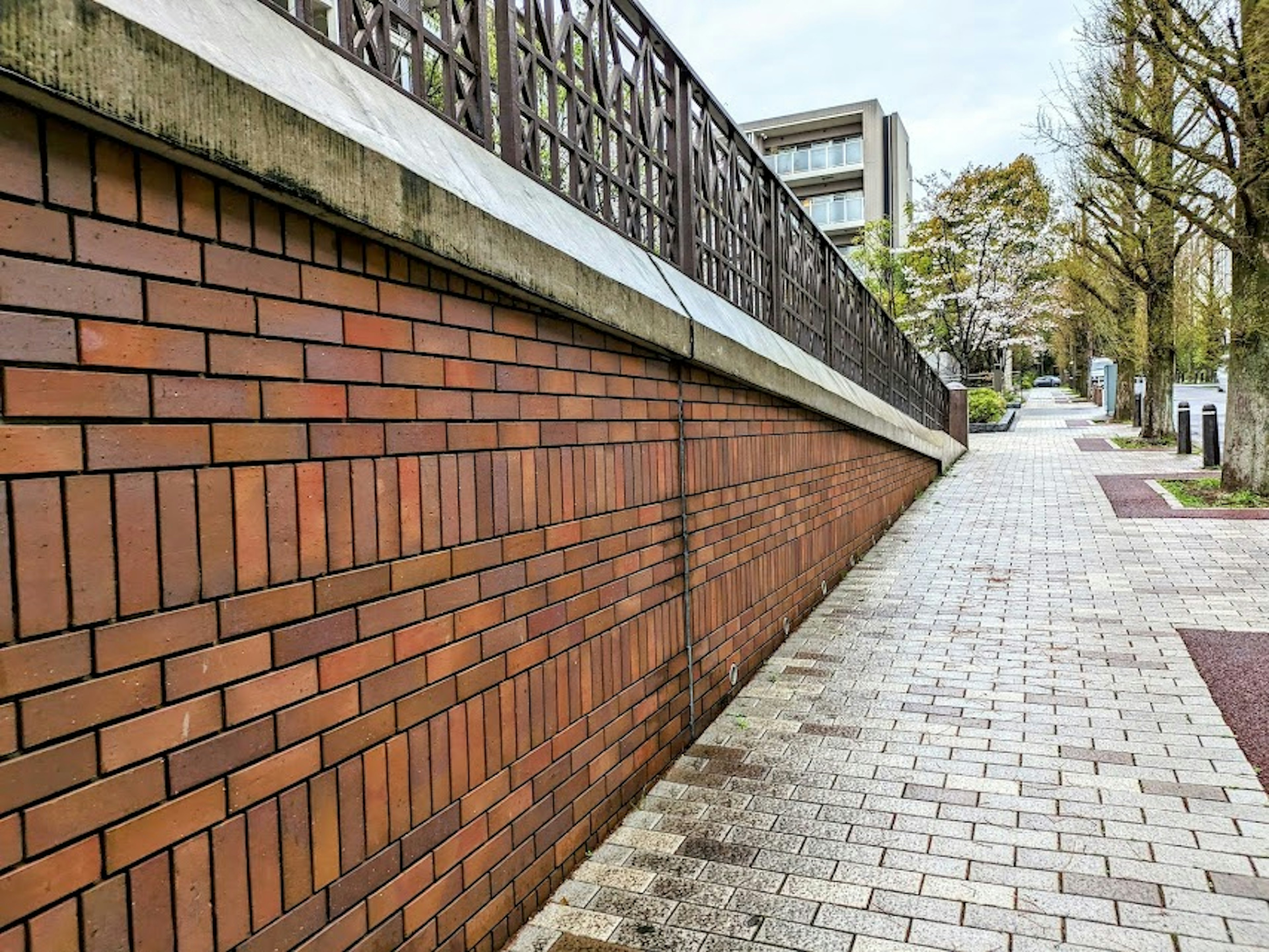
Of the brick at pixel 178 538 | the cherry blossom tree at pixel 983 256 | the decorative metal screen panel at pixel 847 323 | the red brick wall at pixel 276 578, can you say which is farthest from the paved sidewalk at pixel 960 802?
the cherry blossom tree at pixel 983 256

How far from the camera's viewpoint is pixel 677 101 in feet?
13.8

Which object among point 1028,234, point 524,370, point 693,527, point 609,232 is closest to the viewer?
point 524,370

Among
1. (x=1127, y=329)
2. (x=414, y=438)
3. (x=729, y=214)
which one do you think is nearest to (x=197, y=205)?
(x=414, y=438)

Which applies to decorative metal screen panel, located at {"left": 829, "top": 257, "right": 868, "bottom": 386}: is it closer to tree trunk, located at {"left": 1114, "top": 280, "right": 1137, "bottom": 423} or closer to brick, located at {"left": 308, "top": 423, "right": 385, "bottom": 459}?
brick, located at {"left": 308, "top": 423, "right": 385, "bottom": 459}

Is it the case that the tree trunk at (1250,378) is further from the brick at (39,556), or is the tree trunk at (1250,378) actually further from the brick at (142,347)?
the brick at (39,556)

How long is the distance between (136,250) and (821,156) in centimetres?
4677

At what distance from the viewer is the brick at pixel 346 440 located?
1845 mm

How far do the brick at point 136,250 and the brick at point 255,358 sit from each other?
0.13 m

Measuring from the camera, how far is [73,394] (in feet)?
4.51

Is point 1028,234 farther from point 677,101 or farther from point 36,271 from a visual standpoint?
point 36,271

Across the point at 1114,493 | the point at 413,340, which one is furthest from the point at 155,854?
the point at 1114,493

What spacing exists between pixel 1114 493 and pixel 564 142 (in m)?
10.8

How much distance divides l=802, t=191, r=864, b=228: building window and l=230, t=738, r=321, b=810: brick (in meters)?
42.6

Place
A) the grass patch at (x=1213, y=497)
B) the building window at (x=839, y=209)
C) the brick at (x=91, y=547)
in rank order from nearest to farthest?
1. the brick at (x=91, y=547)
2. the grass patch at (x=1213, y=497)
3. the building window at (x=839, y=209)
